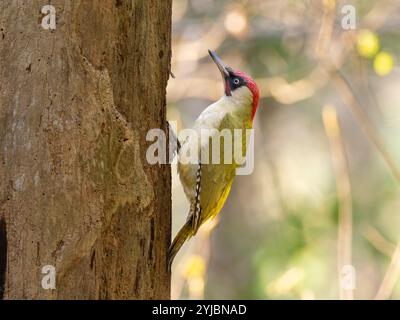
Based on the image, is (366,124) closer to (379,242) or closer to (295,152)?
(379,242)

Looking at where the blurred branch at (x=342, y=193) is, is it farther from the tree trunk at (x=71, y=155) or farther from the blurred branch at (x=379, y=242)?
the tree trunk at (x=71, y=155)

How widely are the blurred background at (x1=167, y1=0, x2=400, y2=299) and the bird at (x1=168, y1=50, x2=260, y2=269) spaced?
1887mm

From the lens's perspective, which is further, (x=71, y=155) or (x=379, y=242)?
(x=379, y=242)

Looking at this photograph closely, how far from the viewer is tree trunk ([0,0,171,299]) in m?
3.04

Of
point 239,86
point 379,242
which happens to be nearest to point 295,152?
point 379,242

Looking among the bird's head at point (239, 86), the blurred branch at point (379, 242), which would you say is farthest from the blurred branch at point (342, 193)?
the bird's head at point (239, 86)

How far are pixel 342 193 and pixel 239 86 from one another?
2166mm

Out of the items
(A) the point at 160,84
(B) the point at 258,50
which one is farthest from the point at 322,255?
(A) the point at 160,84

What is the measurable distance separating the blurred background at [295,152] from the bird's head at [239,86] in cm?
184

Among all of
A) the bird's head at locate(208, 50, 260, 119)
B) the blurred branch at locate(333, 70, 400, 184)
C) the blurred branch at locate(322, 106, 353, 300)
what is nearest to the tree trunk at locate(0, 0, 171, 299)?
the bird's head at locate(208, 50, 260, 119)

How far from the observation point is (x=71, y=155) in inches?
121

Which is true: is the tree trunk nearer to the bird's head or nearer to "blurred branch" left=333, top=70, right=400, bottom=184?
the bird's head

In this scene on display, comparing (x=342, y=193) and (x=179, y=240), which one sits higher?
(x=342, y=193)

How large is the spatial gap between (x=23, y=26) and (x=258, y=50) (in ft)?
16.4
